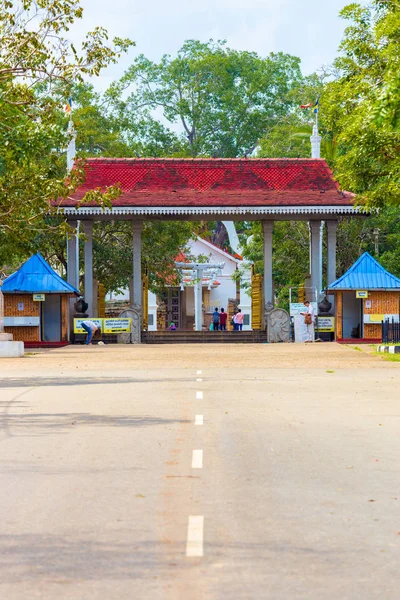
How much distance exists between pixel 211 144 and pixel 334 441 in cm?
7648

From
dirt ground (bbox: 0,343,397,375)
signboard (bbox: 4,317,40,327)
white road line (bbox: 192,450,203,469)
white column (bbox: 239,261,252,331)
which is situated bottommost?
dirt ground (bbox: 0,343,397,375)

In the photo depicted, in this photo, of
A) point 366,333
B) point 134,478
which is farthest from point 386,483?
point 366,333

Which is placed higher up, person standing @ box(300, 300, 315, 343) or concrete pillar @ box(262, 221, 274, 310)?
concrete pillar @ box(262, 221, 274, 310)

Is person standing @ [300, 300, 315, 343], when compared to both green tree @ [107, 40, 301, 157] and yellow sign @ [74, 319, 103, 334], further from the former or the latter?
green tree @ [107, 40, 301, 157]

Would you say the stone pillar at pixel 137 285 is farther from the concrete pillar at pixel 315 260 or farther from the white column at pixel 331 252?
the white column at pixel 331 252

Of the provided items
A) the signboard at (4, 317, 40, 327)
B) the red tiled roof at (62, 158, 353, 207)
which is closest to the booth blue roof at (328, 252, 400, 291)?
the red tiled roof at (62, 158, 353, 207)

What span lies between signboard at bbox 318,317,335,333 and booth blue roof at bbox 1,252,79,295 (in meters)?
10.0

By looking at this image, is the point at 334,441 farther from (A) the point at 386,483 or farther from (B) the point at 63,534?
(B) the point at 63,534

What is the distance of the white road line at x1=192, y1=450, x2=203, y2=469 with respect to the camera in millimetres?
10188

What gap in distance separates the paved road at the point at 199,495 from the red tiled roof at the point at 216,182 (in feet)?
93.9

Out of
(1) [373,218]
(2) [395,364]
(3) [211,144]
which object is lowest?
(2) [395,364]

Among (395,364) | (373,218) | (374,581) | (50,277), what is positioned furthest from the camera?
(373,218)

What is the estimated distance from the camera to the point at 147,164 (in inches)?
1998

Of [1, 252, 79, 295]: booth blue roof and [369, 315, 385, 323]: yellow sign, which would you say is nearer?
[1, 252, 79, 295]: booth blue roof
